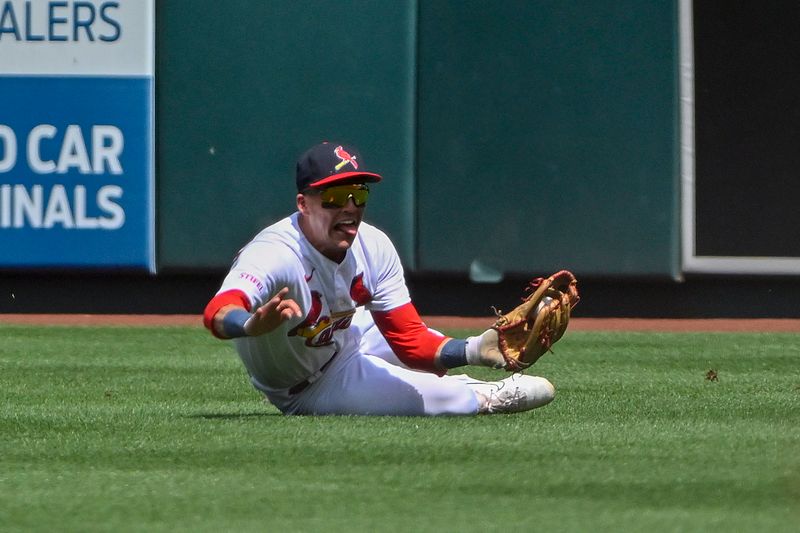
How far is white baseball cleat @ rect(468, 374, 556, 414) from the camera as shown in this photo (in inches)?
221

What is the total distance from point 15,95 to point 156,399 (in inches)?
196

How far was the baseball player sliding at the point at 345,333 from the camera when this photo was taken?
207 inches

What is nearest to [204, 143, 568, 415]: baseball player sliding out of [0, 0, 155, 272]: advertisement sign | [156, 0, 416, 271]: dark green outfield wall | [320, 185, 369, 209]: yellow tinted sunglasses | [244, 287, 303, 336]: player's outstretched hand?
[320, 185, 369, 209]: yellow tinted sunglasses

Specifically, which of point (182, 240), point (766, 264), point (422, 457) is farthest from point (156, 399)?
point (766, 264)

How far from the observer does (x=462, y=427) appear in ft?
16.9

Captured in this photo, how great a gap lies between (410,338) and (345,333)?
24cm

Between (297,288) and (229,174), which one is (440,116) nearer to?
(229,174)

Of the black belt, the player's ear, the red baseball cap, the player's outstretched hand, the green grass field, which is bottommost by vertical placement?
the green grass field

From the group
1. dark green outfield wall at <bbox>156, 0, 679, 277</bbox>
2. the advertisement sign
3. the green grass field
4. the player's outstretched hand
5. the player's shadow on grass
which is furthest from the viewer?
the advertisement sign

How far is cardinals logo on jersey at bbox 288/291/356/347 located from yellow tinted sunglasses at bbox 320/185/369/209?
1.05 ft

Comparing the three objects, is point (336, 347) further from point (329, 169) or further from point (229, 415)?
point (329, 169)

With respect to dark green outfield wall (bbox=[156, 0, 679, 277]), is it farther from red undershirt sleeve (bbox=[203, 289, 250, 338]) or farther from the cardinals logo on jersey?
red undershirt sleeve (bbox=[203, 289, 250, 338])

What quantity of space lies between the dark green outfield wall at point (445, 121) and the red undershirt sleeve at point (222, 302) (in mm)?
5649

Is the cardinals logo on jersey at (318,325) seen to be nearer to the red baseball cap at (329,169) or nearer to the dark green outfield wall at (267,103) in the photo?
the red baseball cap at (329,169)
